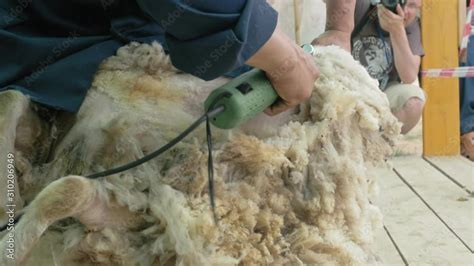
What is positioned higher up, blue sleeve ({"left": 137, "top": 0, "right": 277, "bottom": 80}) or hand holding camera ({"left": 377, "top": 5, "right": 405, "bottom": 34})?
blue sleeve ({"left": 137, "top": 0, "right": 277, "bottom": 80})

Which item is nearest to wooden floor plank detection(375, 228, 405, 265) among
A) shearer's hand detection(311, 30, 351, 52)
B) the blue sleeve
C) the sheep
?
shearer's hand detection(311, 30, 351, 52)

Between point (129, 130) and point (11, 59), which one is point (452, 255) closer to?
point (129, 130)

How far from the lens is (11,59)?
31.1 inches

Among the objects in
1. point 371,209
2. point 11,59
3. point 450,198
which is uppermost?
A: point 11,59

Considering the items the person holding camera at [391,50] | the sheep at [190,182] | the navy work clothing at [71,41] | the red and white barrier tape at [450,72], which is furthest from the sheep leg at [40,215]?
the red and white barrier tape at [450,72]

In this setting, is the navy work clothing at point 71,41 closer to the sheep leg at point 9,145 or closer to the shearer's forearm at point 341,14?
the sheep leg at point 9,145

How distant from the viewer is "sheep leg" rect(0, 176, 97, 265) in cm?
61

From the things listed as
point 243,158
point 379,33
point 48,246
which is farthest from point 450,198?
point 48,246

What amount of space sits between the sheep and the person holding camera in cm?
176

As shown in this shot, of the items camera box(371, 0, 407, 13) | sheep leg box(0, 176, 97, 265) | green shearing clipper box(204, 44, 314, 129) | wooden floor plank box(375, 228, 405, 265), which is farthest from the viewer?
camera box(371, 0, 407, 13)

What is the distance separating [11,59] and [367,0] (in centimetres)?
207

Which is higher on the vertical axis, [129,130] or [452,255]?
[129,130]

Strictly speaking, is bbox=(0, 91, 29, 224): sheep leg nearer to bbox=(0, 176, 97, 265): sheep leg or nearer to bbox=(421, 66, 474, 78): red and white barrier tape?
bbox=(0, 176, 97, 265): sheep leg

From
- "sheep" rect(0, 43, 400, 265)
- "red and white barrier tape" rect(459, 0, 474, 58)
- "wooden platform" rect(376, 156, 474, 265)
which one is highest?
"sheep" rect(0, 43, 400, 265)
